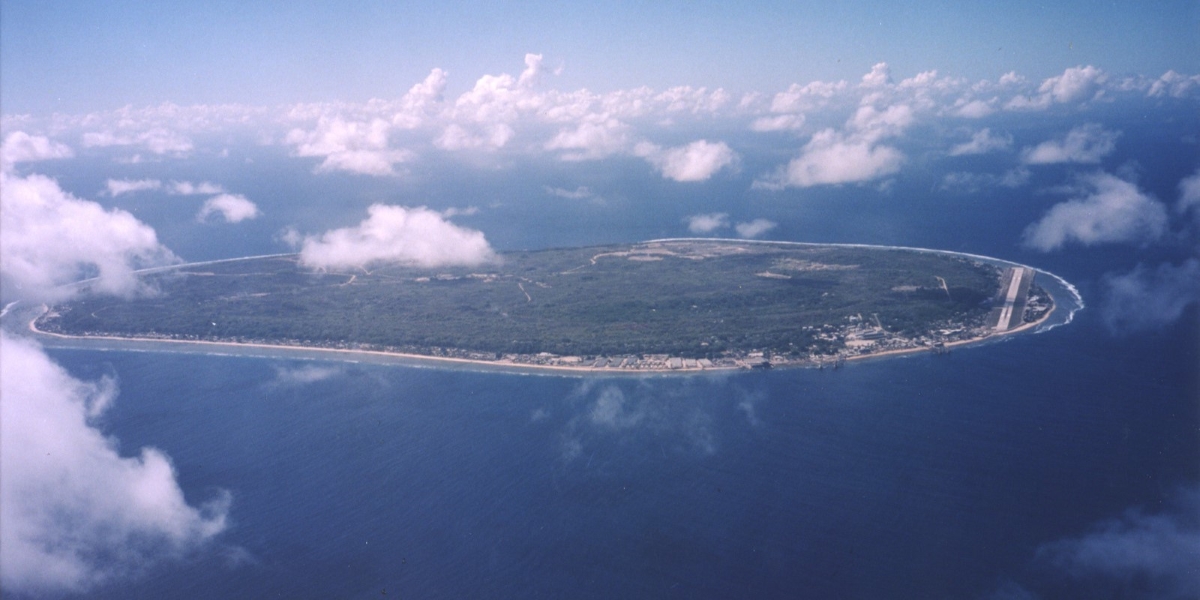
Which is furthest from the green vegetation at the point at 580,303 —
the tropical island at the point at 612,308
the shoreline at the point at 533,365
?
the shoreline at the point at 533,365

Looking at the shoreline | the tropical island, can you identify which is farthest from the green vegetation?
the shoreline

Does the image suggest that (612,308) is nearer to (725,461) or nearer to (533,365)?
(533,365)

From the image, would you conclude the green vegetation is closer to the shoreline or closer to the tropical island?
the tropical island

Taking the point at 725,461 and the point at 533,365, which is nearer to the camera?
the point at 725,461

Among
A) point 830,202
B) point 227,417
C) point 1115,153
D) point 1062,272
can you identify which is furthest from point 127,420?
point 1115,153

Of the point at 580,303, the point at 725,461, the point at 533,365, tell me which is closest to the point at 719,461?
the point at 725,461

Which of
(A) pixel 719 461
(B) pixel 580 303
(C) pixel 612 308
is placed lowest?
(A) pixel 719 461

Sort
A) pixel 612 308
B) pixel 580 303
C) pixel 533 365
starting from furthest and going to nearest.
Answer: pixel 580 303 < pixel 612 308 < pixel 533 365

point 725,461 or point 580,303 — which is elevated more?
point 580,303
